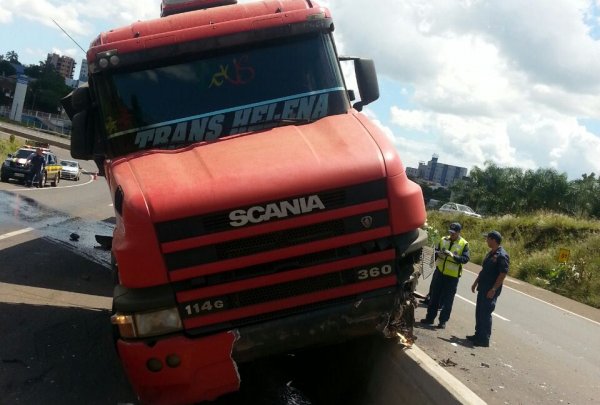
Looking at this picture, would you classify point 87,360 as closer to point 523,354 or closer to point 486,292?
point 486,292

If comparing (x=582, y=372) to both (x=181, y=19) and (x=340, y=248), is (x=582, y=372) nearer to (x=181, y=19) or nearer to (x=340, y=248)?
(x=340, y=248)

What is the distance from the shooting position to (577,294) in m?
20.7

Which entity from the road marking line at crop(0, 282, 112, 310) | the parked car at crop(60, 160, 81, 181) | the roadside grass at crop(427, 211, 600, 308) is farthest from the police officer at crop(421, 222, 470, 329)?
the parked car at crop(60, 160, 81, 181)

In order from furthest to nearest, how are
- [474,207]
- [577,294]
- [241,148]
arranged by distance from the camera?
1. [474,207]
2. [577,294]
3. [241,148]

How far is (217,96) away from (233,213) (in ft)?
4.59

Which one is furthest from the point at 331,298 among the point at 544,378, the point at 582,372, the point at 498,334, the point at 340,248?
the point at 498,334

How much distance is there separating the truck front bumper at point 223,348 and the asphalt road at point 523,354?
2027 mm

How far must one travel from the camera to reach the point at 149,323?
4.27 meters

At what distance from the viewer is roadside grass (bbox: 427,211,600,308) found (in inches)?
840

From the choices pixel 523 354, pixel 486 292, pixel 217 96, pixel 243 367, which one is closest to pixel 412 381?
pixel 243 367

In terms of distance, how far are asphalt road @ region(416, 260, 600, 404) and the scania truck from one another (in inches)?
82.4

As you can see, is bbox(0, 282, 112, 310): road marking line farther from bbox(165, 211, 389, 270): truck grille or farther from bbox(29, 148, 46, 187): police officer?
bbox(29, 148, 46, 187): police officer

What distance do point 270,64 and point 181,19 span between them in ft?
2.93

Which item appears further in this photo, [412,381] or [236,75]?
[236,75]
